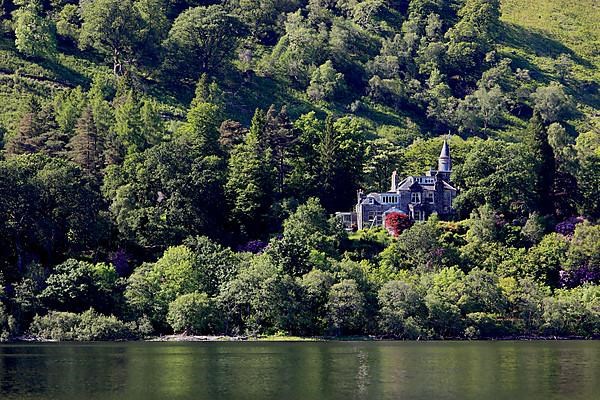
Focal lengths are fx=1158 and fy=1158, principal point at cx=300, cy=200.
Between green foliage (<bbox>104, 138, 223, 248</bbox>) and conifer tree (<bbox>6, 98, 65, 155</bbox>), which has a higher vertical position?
conifer tree (<bbox>6, 98, 65, 155</bbox>)

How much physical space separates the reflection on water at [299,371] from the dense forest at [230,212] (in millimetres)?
8099

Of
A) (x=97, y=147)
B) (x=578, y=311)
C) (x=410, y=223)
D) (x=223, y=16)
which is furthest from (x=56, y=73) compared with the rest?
(x=578, y=311)

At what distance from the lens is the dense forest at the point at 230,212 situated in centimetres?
10706

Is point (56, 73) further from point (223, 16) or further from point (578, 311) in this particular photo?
point (578, 311)

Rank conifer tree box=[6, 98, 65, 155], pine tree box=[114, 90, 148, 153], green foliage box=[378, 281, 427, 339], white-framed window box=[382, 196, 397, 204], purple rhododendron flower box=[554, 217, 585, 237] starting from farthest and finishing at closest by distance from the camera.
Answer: pine tree box=[114, 90, 148, 153] < conifer tree box=[6, 98, 65, 155] < white-framed window box=[382, 196, 397, 204] < purple rhododendron flower box=[554, 217, 585, 237] < green foliage box=[378, 281, 427, 339]

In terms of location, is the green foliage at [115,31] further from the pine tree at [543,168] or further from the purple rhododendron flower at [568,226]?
the purple rhododendron flower at [568,226]

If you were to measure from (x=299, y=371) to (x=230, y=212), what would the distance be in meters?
55.5

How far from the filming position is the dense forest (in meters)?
107

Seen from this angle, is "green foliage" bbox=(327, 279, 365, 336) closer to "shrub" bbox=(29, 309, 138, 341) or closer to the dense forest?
the dense forest

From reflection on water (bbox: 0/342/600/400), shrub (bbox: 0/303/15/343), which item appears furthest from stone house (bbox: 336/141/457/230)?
shrub (bbox: 0/303/15/343)

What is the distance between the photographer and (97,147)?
137 meters

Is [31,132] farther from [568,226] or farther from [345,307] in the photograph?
[568,226]

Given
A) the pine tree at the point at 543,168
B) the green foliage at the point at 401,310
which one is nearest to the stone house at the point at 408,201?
the pine tree at the point at 543,168

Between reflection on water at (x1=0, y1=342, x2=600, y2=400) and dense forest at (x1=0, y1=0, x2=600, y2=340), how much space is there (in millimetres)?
8099
